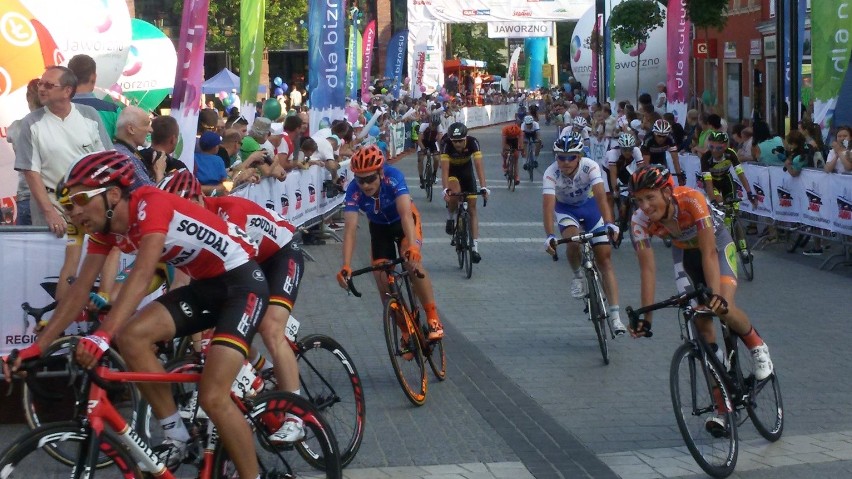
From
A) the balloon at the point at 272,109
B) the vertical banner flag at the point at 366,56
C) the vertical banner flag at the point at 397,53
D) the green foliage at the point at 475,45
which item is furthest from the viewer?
the green foliage at the point at 475,45

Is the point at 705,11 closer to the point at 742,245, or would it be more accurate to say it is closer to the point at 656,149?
the point at 656,149

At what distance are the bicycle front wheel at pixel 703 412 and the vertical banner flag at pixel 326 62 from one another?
13.9 m

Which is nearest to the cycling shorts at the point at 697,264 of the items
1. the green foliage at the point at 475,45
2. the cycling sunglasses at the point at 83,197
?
the cycling sunglasses at the point at 83,197

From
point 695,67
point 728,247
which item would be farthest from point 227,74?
point 728,247

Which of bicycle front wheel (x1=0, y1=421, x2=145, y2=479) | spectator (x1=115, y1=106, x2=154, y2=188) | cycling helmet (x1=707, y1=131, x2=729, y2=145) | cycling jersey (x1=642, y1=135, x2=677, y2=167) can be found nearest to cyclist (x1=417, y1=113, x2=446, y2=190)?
cycling jersey (x1=642, y1=135, x2=677, y2=167)

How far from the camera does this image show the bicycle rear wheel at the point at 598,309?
9617mm

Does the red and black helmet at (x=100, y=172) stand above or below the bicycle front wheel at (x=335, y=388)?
above

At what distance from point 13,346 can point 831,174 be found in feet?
35.0

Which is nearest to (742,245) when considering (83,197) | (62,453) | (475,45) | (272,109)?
(272,109)

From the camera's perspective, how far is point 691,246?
7.27 meters

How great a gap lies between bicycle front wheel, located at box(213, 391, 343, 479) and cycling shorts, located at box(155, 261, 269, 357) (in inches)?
12.5

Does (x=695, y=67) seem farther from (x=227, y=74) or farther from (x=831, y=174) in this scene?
(x=831, y=174)

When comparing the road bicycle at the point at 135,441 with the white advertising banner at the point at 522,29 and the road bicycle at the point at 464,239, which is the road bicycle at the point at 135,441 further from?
the white advertising banner at the point at 522,29

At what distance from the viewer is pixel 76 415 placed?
4.71m
